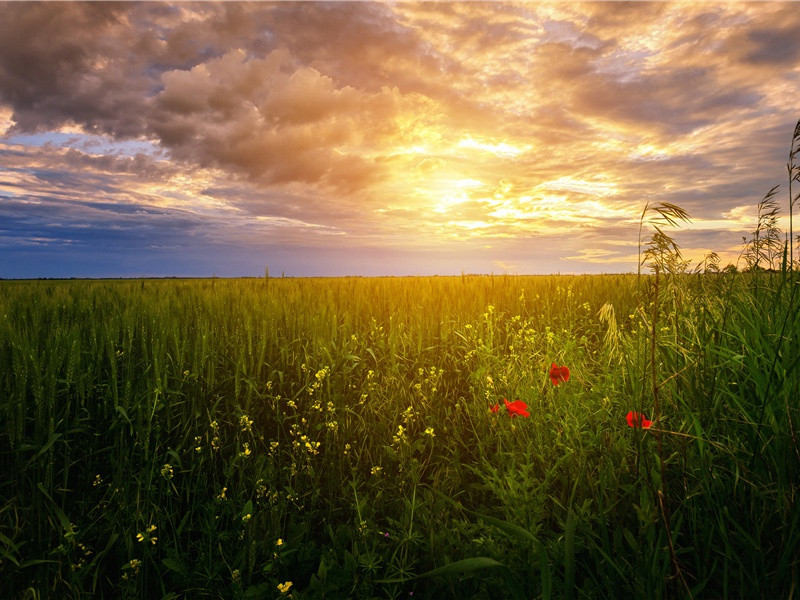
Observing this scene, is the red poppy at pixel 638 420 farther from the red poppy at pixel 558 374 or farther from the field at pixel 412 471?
the red poppy at pixel 558 374

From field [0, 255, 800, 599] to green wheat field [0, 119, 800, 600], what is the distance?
0.02 metres

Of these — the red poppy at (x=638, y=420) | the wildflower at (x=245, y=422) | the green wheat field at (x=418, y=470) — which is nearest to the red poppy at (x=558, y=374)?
the green wheat field at (x=418, y=470)

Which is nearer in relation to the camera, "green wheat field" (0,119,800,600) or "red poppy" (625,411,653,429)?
"red poppy" (625,411,653,429)

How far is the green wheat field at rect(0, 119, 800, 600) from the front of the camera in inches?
67.4

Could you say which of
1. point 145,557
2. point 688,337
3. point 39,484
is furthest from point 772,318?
point 39,484

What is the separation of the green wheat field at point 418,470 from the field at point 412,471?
0.02 m

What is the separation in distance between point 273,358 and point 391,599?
273 centimetres

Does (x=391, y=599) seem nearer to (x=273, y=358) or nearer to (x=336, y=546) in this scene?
(x=336, y=546)

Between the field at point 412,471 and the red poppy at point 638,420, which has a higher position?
the red poppy at point 638,420

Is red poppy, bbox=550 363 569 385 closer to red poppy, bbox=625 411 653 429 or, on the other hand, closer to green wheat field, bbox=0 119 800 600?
green wheat field, bbox=0 119 800 600

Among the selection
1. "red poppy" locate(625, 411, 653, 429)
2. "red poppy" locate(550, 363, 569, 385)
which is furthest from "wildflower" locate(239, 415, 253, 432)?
"red poppy" locate(625, 411, 653, 429)

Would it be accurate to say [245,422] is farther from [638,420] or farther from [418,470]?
[638,420]

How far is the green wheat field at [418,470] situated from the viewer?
1712mm

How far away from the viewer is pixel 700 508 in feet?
6.14
